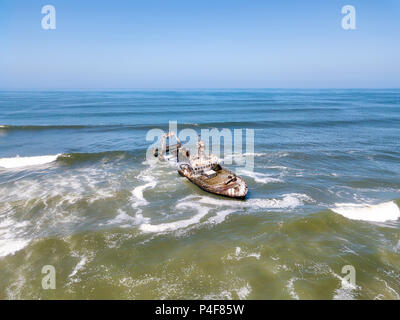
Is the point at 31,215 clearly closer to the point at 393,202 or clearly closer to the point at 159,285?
the point at 159,285

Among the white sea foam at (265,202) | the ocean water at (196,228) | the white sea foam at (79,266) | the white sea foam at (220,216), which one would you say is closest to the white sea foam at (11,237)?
the ocean water at (196,228)

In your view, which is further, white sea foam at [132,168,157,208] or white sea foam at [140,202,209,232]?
white sea foam at [132,168,157,208]

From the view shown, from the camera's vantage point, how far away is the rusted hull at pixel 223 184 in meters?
29.8

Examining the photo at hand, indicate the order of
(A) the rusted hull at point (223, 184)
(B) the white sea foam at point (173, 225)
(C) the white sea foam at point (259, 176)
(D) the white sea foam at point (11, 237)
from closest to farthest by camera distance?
(D) the white sea foam at point (11, 237)
(B) the white sea foam at point (173, 225)
(A) the rusted hull at point (223, 184)
(C) the white sea foam at point (259, 176)

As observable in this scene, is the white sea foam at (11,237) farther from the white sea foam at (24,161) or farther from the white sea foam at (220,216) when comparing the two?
the white sea foam at (24,161)

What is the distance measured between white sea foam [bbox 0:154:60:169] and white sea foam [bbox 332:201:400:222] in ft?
163

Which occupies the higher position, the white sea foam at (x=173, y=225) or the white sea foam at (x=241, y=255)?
the white sea foam at (x=173, y=225)

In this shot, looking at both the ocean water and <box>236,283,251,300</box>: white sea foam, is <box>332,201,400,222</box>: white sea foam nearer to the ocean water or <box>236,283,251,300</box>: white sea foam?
the ocean water

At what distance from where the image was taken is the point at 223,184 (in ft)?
103

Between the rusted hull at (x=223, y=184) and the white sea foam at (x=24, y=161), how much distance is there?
29891mm

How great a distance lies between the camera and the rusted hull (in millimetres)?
29750

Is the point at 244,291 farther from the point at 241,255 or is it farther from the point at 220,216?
the point at 220,216

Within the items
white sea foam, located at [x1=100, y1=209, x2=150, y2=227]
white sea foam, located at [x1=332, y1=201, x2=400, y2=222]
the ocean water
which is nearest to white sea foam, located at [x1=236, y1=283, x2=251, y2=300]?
the ocean water
